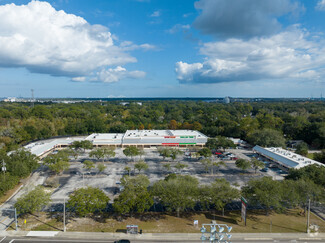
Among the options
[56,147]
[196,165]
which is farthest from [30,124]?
[196,165]

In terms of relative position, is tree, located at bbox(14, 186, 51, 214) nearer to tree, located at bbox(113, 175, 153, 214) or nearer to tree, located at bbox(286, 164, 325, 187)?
tree, located at bbox(113, 175, 153, 214)

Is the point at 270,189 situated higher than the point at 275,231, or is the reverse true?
the point at 270,189

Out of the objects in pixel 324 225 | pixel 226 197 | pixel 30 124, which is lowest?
pixel 324 225

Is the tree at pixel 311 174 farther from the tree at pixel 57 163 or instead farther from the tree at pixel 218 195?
the tree at pixel 57 163

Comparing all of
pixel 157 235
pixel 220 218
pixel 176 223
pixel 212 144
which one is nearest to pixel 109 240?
pixel 157 235

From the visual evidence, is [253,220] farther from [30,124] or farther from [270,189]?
[30,124]

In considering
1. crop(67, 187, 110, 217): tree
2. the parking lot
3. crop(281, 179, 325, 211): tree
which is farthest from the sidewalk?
the parking lot

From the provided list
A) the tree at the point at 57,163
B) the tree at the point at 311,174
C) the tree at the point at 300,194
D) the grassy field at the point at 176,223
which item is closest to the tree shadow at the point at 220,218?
the grassy field at the point at 176,223
